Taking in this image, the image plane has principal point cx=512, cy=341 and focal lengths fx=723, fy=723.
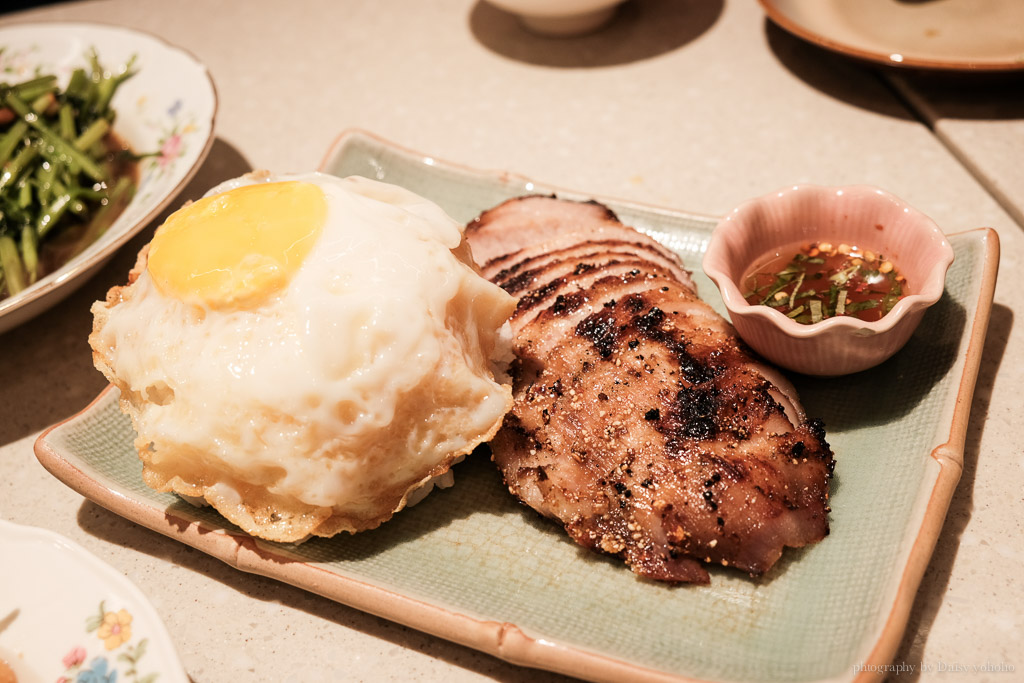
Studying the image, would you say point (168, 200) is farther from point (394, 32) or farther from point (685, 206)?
point (394, 32)

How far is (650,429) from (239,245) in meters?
1.46

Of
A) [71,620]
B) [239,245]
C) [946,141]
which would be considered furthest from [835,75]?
[71,620]

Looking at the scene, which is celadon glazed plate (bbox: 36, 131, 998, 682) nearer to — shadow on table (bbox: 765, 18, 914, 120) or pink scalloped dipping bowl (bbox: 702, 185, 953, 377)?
pink scalloped dipping bowl (bbox: 702, 185, 953, 377)

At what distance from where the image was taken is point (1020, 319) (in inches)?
120

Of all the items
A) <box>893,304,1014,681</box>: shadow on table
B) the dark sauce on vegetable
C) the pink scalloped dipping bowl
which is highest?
the dark sauce on vegetable

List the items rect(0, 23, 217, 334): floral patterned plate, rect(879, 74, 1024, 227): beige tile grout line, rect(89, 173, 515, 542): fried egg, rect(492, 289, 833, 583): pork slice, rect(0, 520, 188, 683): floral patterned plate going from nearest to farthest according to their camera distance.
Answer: rect(0, 520, 188, 683): floral patterned plate < rect(89, 173, 515, 542): fried egg < rect(492, 289, 833, 583): pork slice < rect(0, 23, 217, 334): floral patterned plate < rect(879, 74, 1024, 227): beige tile grout line

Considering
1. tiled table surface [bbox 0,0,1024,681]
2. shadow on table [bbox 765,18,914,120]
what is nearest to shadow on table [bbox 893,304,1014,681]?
tiled table surface [bbox 0,0,1024,681]

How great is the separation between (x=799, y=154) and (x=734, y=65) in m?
1.15

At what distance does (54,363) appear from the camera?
354cm

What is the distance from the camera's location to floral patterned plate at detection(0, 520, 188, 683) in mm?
1995

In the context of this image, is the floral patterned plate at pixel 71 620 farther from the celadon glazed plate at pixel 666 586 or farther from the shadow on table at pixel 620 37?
the shadow on table at pixel 620 37

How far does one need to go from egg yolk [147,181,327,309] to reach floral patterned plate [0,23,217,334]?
3.29 ft

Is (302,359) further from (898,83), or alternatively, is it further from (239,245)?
(898,83)

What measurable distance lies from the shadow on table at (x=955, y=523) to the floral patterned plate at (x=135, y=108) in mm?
3359
